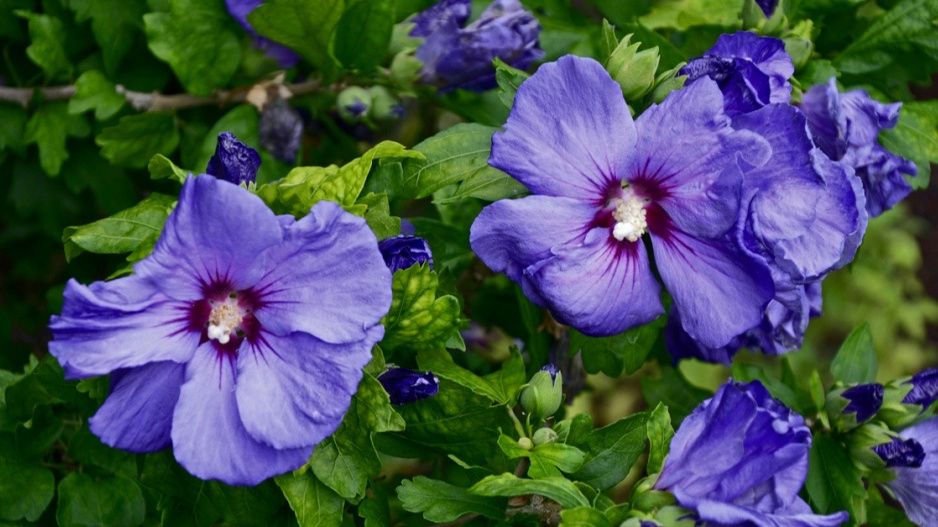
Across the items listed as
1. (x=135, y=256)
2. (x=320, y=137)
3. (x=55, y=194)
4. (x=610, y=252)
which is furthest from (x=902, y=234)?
(x=135, y=256)

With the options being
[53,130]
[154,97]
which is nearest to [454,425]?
[154,97]

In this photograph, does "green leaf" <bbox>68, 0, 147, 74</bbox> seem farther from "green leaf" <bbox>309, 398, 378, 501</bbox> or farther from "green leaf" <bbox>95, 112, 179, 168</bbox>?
"green leaf" <bbox>309, 398, 378, 501</bbox>

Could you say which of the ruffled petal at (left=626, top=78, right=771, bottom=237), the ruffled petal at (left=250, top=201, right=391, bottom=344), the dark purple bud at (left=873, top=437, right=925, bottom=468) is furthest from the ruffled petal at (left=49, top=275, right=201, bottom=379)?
the dark purple bud at (left=873, top=437, right=925, bottom=468)

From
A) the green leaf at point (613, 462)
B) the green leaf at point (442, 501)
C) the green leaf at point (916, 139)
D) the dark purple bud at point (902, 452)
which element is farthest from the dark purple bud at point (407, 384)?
the green leaf at point (916, 139)

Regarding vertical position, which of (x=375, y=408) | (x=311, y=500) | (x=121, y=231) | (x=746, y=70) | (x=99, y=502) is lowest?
(x=99, y=502)

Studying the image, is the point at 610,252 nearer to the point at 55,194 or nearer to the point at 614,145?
the point at 614,145

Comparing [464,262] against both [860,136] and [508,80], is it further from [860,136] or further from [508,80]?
[860,136]
